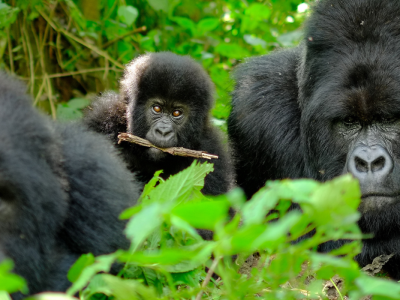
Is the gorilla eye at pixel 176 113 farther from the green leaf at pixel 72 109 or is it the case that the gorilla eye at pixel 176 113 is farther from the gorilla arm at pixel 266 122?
the green leaf at pixel 72 109

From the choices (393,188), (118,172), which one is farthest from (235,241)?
(393,188)

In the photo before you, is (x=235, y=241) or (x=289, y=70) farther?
(x=289, y=70)

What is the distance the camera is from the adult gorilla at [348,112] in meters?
2.68

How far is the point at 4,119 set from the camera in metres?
1.71

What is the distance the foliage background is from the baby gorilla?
290 millimetres

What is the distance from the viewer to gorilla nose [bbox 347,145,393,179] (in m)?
2.62

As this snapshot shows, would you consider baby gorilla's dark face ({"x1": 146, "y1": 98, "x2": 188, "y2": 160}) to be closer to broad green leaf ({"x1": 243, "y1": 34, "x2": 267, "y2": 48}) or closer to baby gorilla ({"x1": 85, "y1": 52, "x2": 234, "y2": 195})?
baby gorilla ({"x1": 85, "y1": 52, "x2": 234, "y2": 195})

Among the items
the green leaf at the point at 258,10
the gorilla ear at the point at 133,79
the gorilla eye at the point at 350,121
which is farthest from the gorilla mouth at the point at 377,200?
the green leaf at the point at 258,10

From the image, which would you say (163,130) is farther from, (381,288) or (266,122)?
(381,288)

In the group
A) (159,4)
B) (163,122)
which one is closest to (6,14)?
(159,4)

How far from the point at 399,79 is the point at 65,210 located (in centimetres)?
170

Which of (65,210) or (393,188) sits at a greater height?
(65,210)

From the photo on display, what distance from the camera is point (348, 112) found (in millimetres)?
2793

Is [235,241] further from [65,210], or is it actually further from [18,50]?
[18,50]
